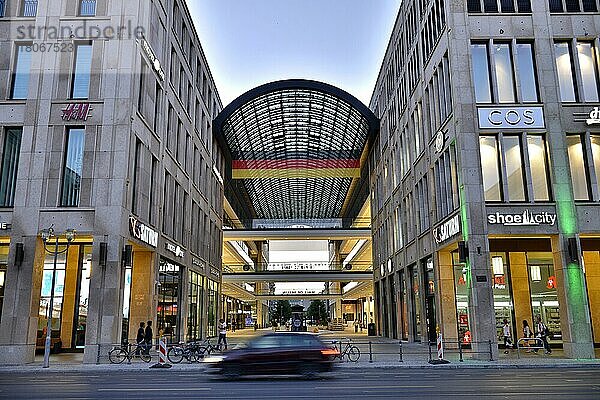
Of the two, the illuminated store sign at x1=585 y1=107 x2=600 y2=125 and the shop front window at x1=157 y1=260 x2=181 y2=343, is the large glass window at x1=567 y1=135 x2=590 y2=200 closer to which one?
the illuminated store sign at x1=585 y1=107 x2=600 y2=125

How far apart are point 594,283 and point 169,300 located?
26.0m

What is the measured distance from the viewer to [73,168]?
25.7m

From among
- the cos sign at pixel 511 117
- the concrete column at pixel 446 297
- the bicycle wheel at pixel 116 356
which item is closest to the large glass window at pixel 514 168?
the cos sign at pixel 511 117

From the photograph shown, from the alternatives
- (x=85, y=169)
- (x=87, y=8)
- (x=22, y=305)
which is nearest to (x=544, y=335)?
(x=85, y=169)

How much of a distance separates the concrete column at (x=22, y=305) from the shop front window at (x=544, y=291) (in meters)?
26.6

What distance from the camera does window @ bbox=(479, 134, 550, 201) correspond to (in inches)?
1008

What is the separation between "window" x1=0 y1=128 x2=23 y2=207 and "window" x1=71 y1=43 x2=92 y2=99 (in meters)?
3.49

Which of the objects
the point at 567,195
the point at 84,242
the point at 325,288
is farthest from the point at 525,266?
the point at 325,288

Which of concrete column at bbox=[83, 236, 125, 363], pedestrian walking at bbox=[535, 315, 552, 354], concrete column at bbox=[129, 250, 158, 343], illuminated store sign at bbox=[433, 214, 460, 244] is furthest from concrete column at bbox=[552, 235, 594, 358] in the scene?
concrete column at bbox=[129, 250, 158, 343]

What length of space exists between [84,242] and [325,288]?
64.1 meters

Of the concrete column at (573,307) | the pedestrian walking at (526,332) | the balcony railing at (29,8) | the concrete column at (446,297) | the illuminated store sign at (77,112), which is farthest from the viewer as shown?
the concrete column at (446,297)

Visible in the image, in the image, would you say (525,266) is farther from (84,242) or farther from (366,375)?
(84,242)

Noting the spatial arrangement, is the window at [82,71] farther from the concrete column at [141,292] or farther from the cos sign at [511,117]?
the cos sign at [511,117]

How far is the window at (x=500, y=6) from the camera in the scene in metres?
27.3
